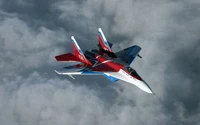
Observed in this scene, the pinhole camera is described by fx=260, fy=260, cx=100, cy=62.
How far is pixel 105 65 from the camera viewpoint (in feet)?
125

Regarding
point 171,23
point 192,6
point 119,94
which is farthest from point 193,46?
point 119,94

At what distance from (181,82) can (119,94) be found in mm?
13818

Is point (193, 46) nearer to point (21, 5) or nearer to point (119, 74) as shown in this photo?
point (119, 74)

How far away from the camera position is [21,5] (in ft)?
248

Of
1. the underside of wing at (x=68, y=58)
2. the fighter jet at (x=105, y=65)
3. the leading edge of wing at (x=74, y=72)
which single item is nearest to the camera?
the fighter jet at (x=105, y=65)

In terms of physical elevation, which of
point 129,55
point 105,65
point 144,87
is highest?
point 129,55

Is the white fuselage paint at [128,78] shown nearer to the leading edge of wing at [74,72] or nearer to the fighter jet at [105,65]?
the fighter jet at [105,65]

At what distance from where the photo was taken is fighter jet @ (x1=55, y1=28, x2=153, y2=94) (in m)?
35.2

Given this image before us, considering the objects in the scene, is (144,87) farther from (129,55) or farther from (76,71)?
(76,71)

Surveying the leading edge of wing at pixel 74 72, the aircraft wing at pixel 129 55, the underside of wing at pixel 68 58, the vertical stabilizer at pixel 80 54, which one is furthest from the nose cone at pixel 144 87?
the underside of wing at pixel 68 58

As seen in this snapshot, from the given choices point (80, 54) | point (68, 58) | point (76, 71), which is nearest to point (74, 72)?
point (76, 71)

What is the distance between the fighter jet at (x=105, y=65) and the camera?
35.2 meters

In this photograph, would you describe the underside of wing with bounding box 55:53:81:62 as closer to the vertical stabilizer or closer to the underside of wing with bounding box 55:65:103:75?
the vertical stabilizer

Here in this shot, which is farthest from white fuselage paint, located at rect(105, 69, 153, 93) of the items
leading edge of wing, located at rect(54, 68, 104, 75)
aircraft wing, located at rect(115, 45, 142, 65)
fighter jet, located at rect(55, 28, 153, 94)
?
aircraft wing, located at rect(115, 45, 142, 65)
